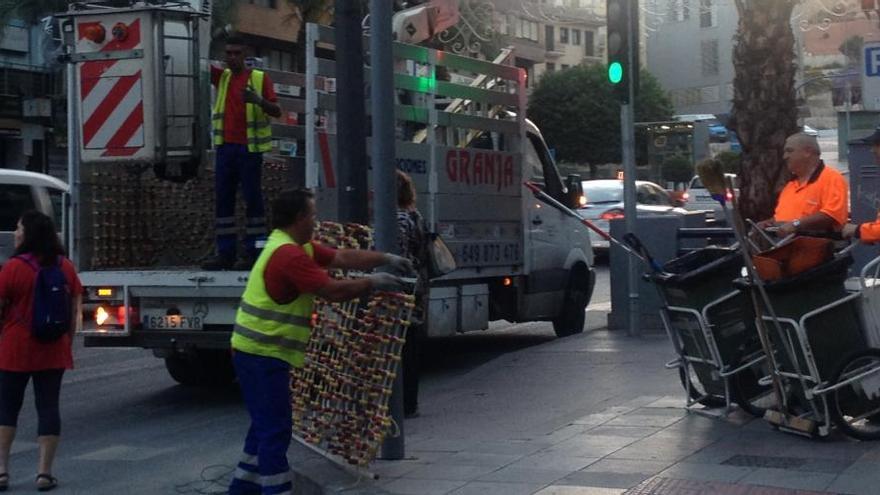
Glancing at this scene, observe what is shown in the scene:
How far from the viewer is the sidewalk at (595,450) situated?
726 centimetres

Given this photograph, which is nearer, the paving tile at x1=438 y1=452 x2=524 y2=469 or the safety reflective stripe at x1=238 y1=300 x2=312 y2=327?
the safety reflective stripe at x1=238 y1=300 x2=312 y2=327

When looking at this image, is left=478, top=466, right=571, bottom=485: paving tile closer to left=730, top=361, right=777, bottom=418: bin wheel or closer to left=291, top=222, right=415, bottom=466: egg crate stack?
left=291, top=222, right=415, bottom=466: egg crate stack

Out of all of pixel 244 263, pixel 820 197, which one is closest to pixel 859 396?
pixel 820 197

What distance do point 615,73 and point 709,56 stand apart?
32009 millimetres

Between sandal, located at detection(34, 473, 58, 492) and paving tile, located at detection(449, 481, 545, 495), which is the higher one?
paving tile, located at detection(449, 481, 545, 495)

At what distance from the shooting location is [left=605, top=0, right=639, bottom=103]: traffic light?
14039 mm

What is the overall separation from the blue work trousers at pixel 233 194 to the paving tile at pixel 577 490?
4208mm

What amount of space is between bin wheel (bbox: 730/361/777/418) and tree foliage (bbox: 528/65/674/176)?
159 feet

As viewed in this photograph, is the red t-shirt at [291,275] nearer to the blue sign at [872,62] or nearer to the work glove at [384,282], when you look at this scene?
the work glove at [384,282]

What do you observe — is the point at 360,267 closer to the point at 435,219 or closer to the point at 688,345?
the point at 688,345

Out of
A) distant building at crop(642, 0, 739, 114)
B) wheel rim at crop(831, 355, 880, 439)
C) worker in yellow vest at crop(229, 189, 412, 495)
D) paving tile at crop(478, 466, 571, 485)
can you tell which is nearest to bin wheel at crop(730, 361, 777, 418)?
wheel rim at crop(831, 355, 880, 439)

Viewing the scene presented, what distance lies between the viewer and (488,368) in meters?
12.7

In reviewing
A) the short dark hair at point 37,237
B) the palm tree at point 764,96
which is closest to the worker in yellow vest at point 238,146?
the short dark hair at point 37,237

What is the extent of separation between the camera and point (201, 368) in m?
12.2
